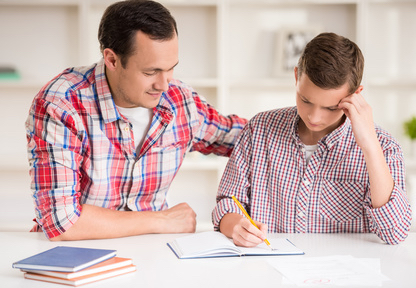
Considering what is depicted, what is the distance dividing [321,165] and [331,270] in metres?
0.53

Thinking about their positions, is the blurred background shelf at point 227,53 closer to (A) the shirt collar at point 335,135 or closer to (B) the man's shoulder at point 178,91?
(B) the man's shoulder at point 178,91

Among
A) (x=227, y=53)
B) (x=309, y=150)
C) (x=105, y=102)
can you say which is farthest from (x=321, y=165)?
(x=227, y=53)

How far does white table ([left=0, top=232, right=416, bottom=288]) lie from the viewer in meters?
1.24

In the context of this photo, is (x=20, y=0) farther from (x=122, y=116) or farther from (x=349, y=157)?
(x=349, y=157)

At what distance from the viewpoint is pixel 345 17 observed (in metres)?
3.54

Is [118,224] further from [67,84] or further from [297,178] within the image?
[297,178]

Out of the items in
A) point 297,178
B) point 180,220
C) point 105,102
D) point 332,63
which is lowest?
point 180,220

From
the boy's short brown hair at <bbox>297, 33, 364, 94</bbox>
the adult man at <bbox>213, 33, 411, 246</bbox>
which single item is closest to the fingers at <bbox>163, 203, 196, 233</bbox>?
the adult man at <bbox>213, 33, 411, 246</bbox>

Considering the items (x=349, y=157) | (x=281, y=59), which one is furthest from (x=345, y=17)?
(x=349, y=157)

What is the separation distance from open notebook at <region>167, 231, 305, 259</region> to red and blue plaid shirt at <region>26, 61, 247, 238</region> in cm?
37

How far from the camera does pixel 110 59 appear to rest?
5.95 ft

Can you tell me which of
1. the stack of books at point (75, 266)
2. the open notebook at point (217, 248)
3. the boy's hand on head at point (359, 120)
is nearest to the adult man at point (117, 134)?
the open notebook at point (217, 248)

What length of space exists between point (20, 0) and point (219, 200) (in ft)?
7.60

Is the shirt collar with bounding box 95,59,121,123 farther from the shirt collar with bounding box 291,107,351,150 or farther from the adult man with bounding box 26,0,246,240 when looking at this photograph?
the shirt collar with bounding box 291,107,351,150
